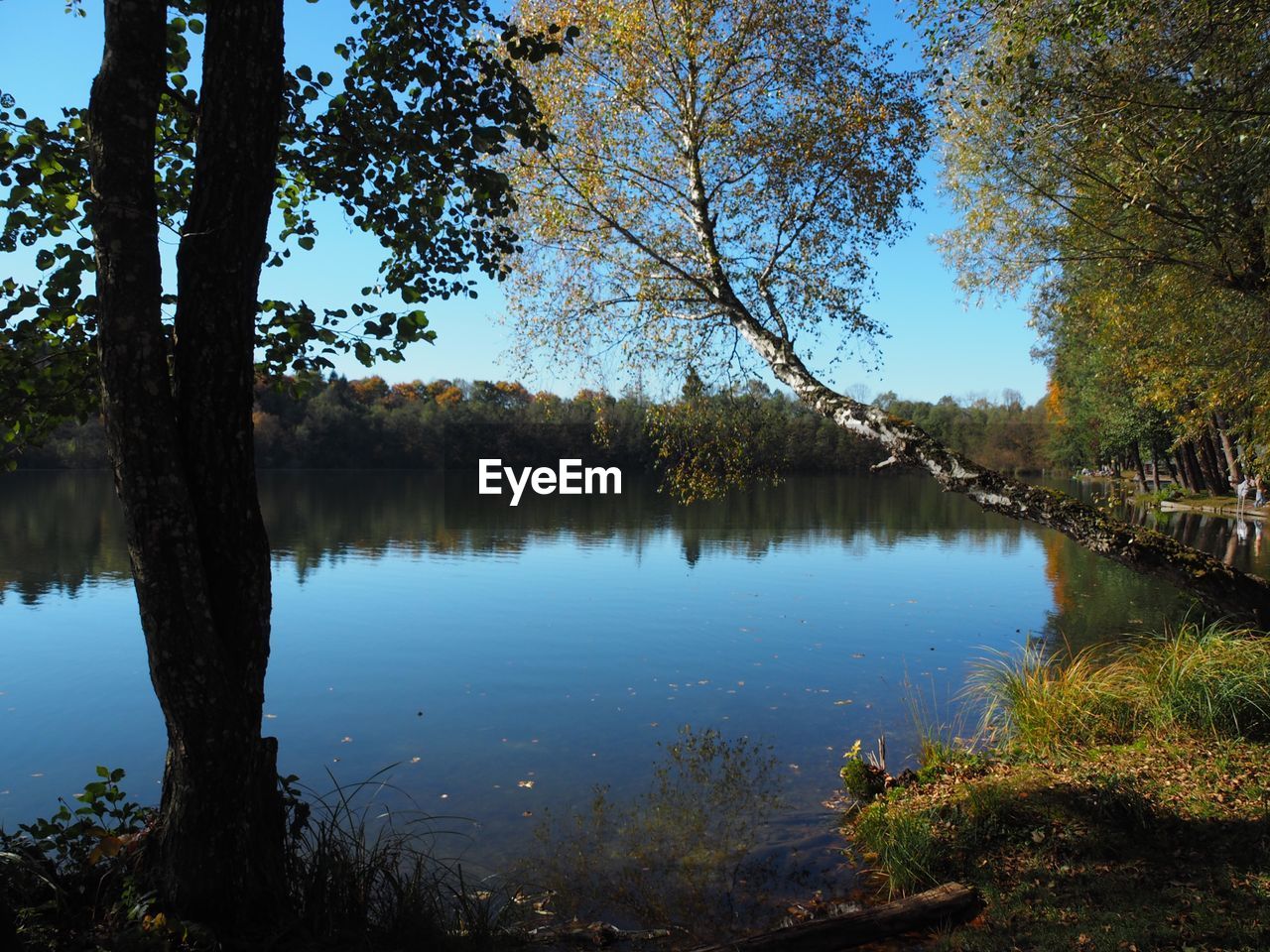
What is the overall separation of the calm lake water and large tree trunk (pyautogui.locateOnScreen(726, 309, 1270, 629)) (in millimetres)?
2722

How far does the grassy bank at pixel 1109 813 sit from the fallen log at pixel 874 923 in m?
0.14

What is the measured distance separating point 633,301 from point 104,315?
6487mm

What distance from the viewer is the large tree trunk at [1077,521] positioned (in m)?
6.92

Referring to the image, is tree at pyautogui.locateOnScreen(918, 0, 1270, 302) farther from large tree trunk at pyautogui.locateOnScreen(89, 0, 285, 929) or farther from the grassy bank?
large tree trunk at pyautogui.locateOnScreen(89, 0, 285, 929)

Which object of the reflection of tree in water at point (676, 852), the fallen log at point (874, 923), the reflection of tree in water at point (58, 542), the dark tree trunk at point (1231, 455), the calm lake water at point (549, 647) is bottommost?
the reflection of tree in water at point (676, 852)

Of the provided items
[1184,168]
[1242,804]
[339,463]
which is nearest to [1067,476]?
[339,463]

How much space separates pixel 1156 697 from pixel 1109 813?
236cm

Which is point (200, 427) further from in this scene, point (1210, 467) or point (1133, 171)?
point (1210, 467)

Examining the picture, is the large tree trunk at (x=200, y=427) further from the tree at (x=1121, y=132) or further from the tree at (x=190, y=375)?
the tree at (x=1121, y=132)

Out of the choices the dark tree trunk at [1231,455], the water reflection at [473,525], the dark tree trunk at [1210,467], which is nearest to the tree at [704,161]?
the water reflection at [473,525]

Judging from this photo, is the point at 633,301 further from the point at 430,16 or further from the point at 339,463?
the point at 339,463

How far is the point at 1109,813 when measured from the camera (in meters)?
5.25

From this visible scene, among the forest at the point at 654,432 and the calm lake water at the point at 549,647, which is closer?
the forest at the point at 654,432

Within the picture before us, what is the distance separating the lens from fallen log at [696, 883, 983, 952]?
4.40 meters
